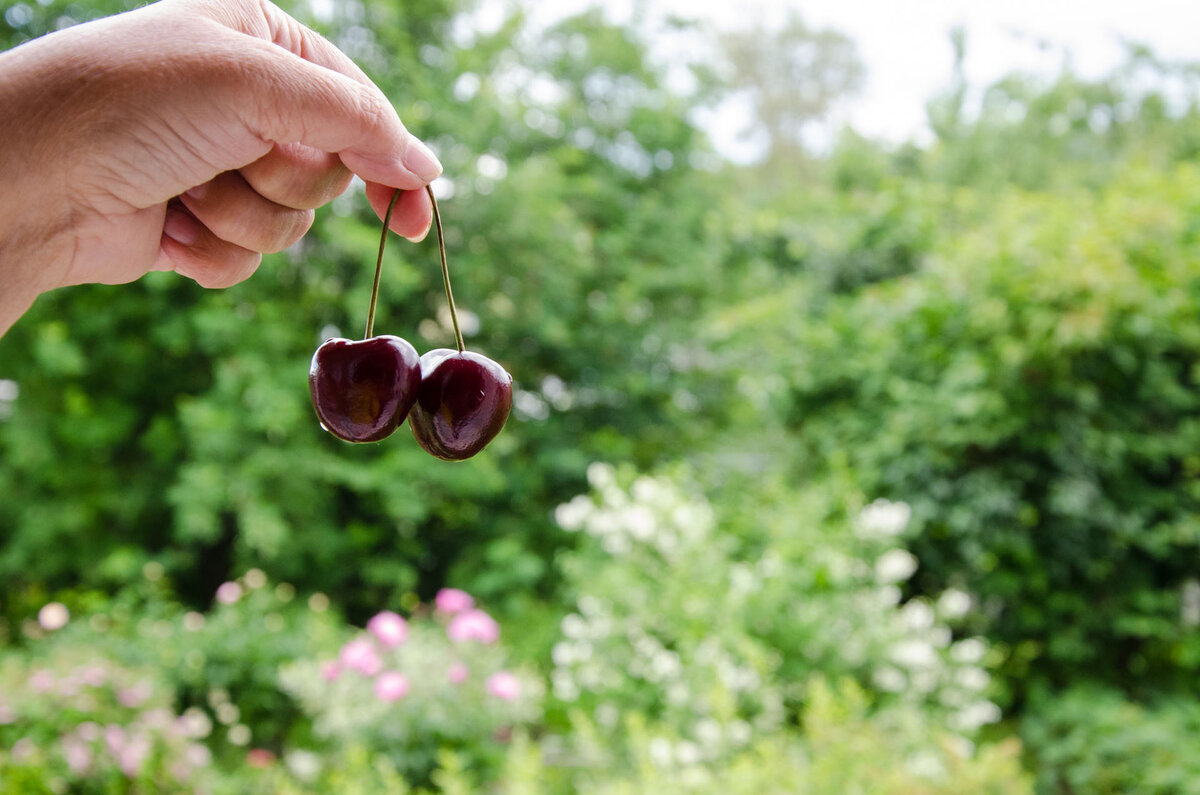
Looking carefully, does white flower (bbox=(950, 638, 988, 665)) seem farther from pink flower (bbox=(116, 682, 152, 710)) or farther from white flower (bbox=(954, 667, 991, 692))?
pink flower (bbox=(116, 682, 152, 710))

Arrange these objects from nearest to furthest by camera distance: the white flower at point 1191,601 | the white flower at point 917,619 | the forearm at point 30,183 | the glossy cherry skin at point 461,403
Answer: the forearm at point 30,183
the glossy cherry skin at point 461,403
the white flower at point 917,619
the white flower at point 1191,601

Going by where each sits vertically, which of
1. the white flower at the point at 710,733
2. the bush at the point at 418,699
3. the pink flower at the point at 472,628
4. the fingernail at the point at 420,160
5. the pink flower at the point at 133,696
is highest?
the fingernail at the point at 420,160

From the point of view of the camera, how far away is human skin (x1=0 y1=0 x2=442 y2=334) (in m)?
0.68

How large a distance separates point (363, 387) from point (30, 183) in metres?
0.32

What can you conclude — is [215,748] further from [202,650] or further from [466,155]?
[466,155]

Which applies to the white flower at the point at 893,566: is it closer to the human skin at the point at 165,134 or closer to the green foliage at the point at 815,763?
the green foliage at the point at 815,763

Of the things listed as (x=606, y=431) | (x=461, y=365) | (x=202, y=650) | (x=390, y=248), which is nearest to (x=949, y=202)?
(x=606, y=431)

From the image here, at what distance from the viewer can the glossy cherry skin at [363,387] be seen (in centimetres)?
76

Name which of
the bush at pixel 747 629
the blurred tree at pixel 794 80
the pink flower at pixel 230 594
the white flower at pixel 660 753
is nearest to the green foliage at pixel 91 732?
the pink flower at pixel 230 594

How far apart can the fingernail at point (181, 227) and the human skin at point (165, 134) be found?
0.13 feet

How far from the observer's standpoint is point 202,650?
404 cm

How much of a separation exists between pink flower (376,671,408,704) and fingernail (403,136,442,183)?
2.54 metres

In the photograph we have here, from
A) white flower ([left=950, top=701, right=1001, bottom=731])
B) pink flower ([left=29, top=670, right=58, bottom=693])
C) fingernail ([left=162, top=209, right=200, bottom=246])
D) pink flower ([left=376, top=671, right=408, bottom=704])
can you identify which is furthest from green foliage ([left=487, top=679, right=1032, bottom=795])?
pink flower ([left=29, top=670, right=58, bottom=693])

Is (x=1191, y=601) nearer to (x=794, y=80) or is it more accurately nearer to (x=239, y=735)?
(x=239, y=735)
